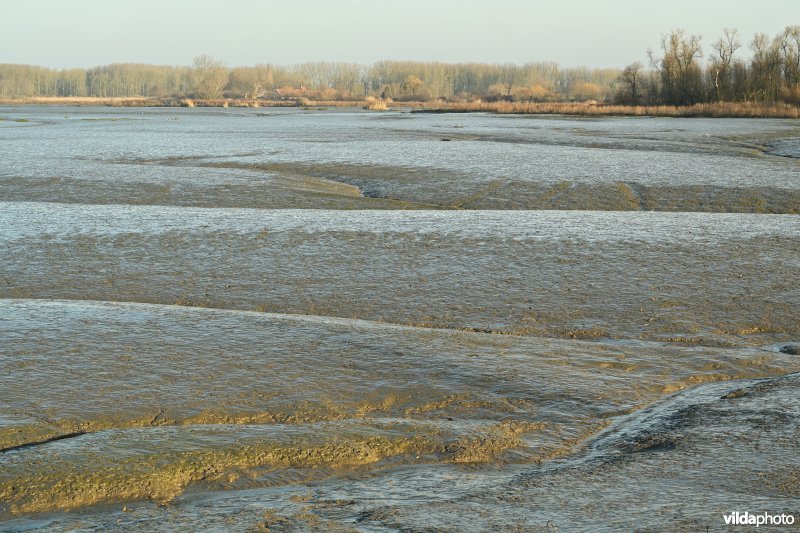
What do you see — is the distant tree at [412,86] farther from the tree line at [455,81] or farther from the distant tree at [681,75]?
the distant tree at [681,75]

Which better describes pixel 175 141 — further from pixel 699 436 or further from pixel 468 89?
pixel 468 89

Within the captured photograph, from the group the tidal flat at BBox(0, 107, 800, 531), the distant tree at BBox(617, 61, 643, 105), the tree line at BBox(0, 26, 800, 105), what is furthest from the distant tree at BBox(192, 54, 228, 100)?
the tidal flat at BBox(0, 107, 800, 531)

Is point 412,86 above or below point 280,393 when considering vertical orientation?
above

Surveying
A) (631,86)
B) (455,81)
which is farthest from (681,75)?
(455,81)

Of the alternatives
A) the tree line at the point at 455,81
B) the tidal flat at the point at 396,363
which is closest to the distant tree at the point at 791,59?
the tree line at the point at 455,81

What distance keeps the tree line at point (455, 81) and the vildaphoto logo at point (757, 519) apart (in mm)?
49133

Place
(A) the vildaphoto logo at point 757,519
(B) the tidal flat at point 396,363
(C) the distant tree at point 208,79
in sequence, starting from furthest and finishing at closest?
(C) the distant tree at point 208,79 → (B) the tidal flat at point 396,363 → (A) the vildaphoto logo at point 757,519

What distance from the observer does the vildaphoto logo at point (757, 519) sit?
9.12 feet

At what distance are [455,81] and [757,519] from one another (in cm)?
14711

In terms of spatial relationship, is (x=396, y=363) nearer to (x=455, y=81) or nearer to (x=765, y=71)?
(x=765, y=71)

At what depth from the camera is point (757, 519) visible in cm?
281

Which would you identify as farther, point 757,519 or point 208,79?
point 208,79

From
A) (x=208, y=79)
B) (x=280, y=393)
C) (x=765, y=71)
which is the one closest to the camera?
(x=280, y=393)

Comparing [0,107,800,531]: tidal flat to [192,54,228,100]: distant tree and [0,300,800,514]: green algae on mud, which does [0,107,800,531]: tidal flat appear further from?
[192,54,228,100]: distant tree
